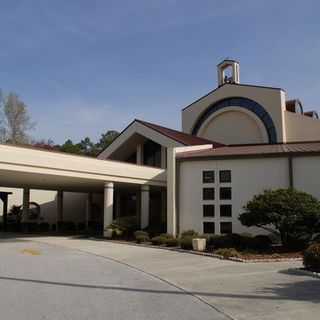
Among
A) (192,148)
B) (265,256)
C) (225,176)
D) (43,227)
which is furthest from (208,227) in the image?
(43,227)

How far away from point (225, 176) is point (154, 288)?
15598 millimetres

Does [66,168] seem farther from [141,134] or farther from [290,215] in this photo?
[290,215]

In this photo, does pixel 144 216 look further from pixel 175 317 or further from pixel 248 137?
pixel 175 317

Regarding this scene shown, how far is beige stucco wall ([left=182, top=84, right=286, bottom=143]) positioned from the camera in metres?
38.2

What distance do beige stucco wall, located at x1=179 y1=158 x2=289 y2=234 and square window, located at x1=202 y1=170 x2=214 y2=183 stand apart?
19 centimetres

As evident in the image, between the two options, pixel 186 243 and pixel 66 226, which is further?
pixel 66 226

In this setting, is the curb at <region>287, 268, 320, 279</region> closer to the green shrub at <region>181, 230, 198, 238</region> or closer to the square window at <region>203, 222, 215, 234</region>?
the green shrub at <region>181, 230, 198, 238</region>

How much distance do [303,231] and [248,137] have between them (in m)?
20.8

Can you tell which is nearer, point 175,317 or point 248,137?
point 175,317

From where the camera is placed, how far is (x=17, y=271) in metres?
14.1

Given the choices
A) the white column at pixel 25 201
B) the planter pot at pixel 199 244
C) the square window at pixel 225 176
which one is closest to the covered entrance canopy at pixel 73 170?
the square window at pixel 225 176

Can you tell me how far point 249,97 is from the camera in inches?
1564

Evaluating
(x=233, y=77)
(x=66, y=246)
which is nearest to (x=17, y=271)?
(x=66, y=246)

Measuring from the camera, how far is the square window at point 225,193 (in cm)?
2590
